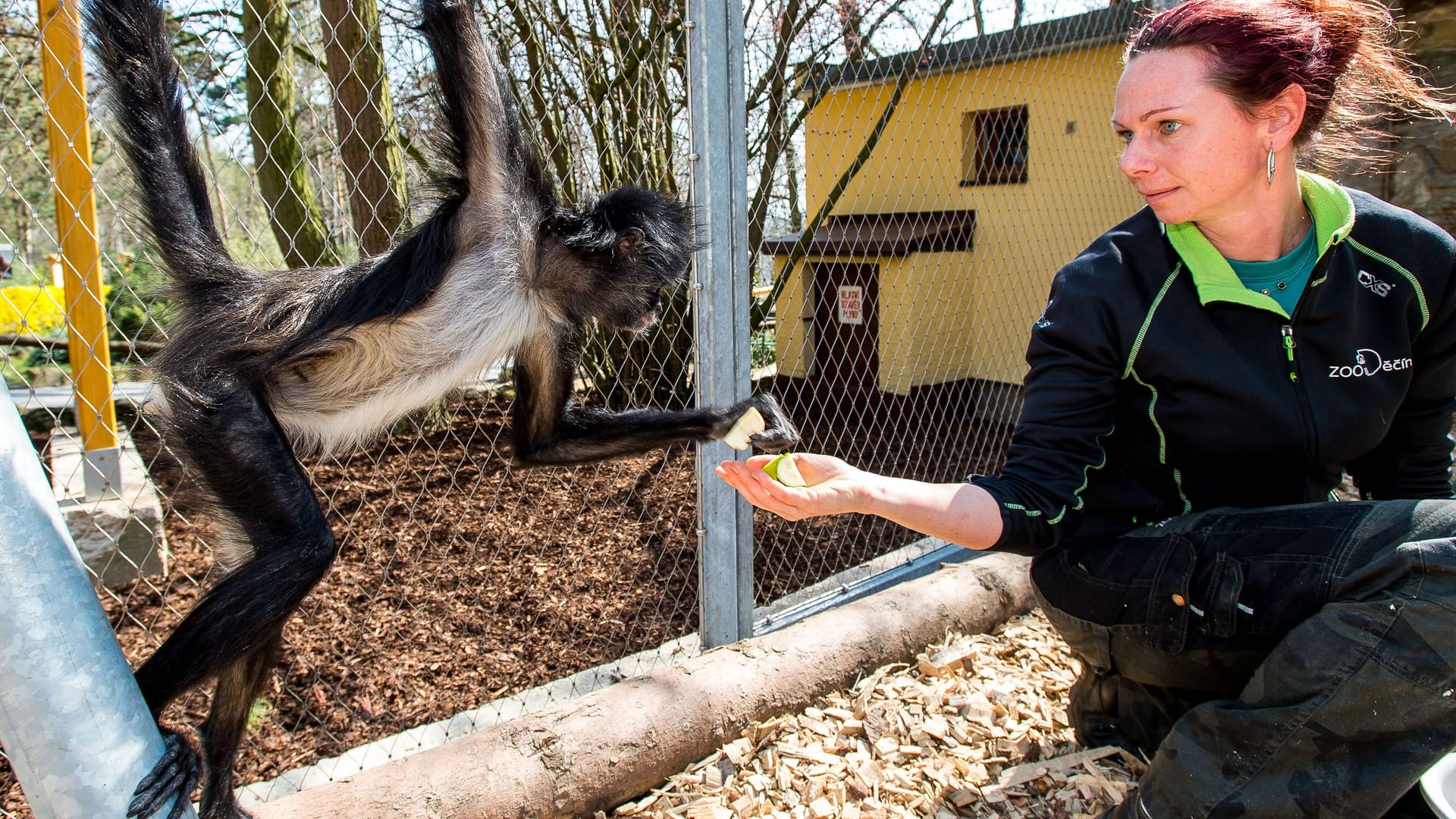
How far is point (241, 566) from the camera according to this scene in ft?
6.18

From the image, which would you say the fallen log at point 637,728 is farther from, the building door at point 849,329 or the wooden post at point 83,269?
the building door at point 849,329

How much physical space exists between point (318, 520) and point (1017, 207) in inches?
263

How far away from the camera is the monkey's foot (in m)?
1.43

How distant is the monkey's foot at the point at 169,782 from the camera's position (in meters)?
1.43

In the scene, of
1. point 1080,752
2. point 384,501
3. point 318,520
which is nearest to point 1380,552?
point 1080,752

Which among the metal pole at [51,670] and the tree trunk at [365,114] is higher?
the tree trunk at [365,114]

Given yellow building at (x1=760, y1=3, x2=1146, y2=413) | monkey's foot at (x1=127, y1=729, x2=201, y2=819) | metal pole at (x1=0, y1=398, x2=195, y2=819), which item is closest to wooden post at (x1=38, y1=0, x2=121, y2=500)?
monkey's foot at (x1=127, y1=729, x2=201, y2=819)

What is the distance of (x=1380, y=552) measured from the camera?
1.77 meters

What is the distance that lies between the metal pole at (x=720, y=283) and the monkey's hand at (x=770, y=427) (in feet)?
0.50

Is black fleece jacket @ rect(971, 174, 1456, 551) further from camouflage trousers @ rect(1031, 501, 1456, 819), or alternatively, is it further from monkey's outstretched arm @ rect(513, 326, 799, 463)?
monkey's outstretched arm @ rect(513, 326, 799, 463)

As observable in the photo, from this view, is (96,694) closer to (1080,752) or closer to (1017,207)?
(1080,752)

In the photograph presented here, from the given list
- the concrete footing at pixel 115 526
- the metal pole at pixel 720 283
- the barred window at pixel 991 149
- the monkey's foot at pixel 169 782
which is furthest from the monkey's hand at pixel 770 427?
the barred window at pixel 991 149

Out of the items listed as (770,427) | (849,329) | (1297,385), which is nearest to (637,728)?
(770,427)

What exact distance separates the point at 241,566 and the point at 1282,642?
212cm
